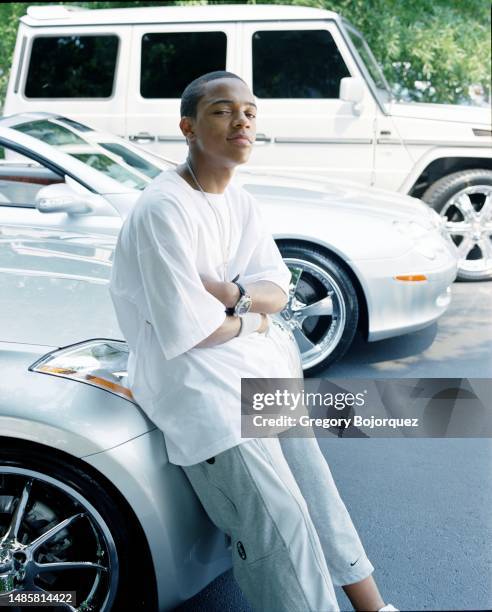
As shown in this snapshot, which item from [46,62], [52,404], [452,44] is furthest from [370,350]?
[452,44]

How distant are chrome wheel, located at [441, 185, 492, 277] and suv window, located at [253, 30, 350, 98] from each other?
1.34m

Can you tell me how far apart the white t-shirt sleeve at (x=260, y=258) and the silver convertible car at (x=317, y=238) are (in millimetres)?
1767

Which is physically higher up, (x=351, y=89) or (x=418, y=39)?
(x=418, y=39)

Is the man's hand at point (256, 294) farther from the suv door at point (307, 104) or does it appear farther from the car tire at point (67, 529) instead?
the suv door at point (307, 104)

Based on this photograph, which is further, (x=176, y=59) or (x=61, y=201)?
(x=176, y=59)

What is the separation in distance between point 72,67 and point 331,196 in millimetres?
3374

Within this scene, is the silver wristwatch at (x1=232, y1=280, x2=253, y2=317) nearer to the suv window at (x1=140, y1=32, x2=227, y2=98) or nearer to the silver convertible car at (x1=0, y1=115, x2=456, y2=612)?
the silver convertible car at (x1=0, y1=115, x2=456, y2=612)

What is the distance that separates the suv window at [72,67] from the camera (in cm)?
664

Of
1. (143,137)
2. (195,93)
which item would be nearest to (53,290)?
(195,93)

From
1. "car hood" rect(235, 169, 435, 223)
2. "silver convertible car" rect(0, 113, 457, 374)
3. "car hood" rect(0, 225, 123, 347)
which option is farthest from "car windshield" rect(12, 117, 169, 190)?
"car hood" rect(0, 225, 123, 347)

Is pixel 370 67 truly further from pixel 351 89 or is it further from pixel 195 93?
pixel 195 93

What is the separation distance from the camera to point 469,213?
623cm

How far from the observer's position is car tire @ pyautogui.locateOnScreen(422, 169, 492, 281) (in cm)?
605

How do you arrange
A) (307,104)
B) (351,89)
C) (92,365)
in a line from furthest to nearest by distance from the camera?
1. (307,104)
2. (351,89)
3. (92,365)
